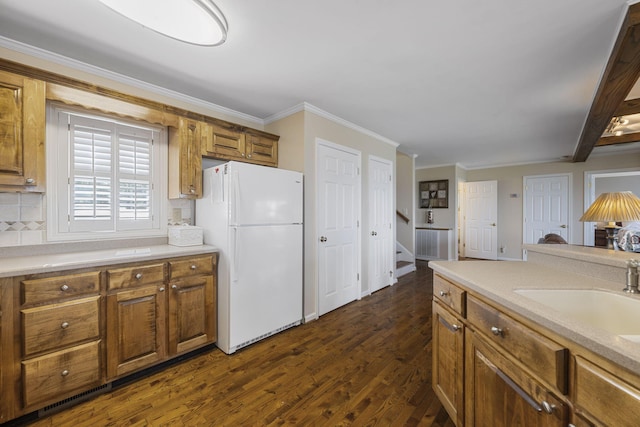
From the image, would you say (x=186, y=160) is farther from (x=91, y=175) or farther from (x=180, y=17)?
(x=180, y=17)

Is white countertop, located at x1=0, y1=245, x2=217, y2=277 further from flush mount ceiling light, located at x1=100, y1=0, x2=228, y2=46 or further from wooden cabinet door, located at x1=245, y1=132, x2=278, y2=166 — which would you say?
flush mount ceiling light, located at x1=100, y1=0, x2=228, y2=46

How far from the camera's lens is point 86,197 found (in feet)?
7.32

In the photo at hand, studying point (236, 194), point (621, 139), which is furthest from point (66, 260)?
point (621, 139)

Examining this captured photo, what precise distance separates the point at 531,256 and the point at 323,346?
1810 mm

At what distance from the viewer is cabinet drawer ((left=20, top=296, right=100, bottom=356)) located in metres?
1.57

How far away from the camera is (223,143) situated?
8.84 feet

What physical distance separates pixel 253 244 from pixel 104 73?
Result: 1883mm

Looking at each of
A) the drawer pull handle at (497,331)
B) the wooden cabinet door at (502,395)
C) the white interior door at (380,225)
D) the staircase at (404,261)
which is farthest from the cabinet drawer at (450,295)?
the staircase at (404,261)

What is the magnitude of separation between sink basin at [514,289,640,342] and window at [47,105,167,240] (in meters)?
2.89

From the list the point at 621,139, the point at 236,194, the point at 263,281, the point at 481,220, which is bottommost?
the point at 263,281

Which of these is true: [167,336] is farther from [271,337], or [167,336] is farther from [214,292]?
[271,337]

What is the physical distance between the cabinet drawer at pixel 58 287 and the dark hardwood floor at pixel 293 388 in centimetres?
72

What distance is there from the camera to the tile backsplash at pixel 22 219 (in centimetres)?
190

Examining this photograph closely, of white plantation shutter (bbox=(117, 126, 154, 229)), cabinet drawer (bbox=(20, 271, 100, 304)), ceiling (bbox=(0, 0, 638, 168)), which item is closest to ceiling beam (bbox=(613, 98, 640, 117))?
ceiling (bbox=(0, 0, 638, 168))
